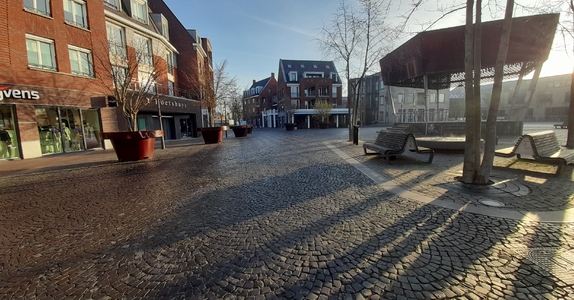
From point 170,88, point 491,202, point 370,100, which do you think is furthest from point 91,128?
point 370,100

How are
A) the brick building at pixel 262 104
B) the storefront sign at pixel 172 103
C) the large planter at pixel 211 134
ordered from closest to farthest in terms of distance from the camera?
the large planter at pixel 211 134 < the storefront sign at pixel 172 103 < the brick building at pixel 262 104

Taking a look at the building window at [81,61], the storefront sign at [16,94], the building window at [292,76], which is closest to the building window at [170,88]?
the building window at [81,61]

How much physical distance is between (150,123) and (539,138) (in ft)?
82.2

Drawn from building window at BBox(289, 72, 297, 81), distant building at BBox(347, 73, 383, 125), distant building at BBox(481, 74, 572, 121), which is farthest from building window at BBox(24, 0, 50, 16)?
distant building at BBox(481, 74, 572, 121)

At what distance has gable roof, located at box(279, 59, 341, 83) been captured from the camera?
51625 millimetres

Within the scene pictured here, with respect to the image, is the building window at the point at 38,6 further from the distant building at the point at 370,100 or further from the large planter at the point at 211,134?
the distant building at the point at 370,100

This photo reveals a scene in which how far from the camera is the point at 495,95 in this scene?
15.2ft

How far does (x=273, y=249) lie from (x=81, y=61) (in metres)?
18.4

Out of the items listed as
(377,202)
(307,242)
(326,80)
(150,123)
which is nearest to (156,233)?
(307,242)

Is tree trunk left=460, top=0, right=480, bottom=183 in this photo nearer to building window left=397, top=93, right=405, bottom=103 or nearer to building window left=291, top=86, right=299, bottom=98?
building window left=291, top=86, right=299, bottom=98

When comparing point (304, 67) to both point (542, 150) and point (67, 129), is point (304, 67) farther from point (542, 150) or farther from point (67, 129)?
point (542, 150)

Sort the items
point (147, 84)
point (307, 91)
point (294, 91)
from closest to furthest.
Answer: point (147, 84) → point (307, 91) → point (294, 91)

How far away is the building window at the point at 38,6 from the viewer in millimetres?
12259

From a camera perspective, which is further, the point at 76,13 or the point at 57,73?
the point at 76,13
